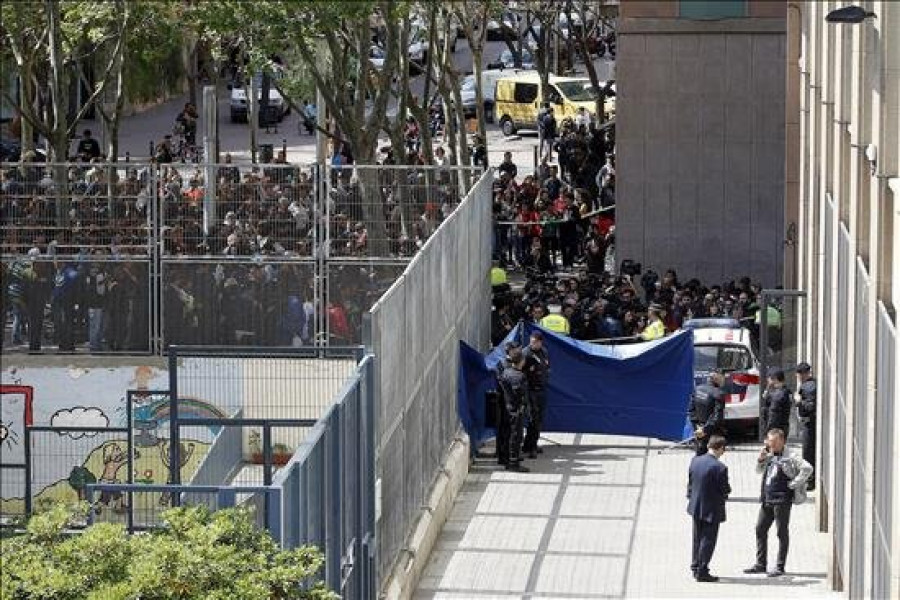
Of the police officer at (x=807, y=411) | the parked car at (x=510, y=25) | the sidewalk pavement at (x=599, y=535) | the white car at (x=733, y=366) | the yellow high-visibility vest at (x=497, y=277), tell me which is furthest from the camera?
the parked car at (x=510, y=25)

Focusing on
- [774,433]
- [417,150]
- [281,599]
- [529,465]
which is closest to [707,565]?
[774,433]

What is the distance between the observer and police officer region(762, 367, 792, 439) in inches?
963

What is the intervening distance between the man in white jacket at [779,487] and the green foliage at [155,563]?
29.4ft

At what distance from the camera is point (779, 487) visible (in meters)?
20.9

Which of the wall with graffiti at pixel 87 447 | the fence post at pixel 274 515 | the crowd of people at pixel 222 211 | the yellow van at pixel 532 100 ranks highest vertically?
the yellow van at pixel 532 100

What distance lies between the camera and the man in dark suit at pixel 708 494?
68.2 ft

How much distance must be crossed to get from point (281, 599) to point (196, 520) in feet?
2.09

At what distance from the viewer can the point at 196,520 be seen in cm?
1252

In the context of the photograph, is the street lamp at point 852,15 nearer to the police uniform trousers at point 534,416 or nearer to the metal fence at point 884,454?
the metal fence at point 884,454

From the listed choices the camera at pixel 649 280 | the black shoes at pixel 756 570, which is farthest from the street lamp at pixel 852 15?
the camera at pixel 649 280

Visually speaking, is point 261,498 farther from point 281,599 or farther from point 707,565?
point 707,565

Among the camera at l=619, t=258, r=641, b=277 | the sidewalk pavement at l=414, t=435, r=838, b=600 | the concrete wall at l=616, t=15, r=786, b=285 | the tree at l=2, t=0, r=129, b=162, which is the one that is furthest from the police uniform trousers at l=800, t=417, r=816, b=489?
the tree at l=2, t=0, r=129, b=162

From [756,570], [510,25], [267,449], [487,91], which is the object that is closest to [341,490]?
[267,449]

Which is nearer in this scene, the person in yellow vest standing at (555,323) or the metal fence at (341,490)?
the metal fence at (341,490)
